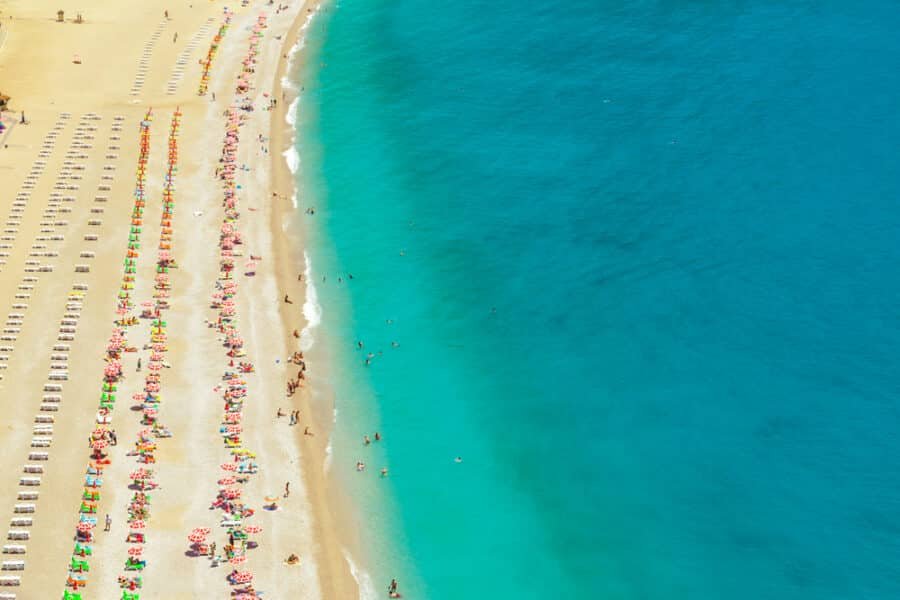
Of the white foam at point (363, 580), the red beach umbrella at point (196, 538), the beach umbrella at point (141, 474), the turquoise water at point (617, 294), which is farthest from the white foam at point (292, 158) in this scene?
the white foam at point (363, 580)

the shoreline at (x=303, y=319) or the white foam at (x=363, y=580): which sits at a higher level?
the shoreline at (x=303, y=319)

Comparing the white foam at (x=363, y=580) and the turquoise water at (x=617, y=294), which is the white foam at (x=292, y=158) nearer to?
the turquoise water at (x=617, y=294)

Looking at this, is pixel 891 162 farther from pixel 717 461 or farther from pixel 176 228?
pixel 176 228

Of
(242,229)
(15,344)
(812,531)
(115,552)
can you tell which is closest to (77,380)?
(15,344)

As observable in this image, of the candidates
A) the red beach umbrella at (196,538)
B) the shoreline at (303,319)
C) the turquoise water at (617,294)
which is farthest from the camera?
the turquoise water at (617,294)

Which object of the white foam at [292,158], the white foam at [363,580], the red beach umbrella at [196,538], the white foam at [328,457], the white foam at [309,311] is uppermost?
the white foam at [292,158]

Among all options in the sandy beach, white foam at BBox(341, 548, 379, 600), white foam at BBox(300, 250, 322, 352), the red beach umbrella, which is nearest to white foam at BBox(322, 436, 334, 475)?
the sandy beach

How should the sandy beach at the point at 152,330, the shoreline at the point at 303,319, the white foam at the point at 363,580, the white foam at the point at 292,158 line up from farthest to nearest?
the white foam at the point at 292,158
the shoreline at the point at 303,319
the sandy beach at the point at 152,330
the white foam at the point at 363,580
